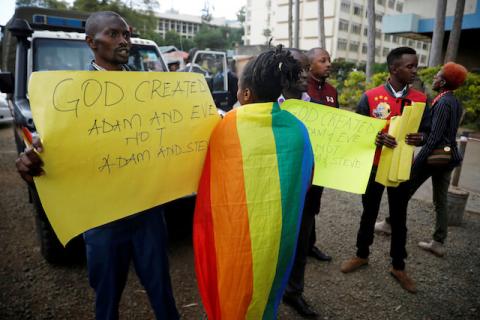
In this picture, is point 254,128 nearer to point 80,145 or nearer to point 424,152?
point 80,145

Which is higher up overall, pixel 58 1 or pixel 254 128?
pixel 58 1

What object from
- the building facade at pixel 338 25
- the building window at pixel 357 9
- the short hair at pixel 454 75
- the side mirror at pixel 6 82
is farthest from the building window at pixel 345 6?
the side mirror at pixel 6 82

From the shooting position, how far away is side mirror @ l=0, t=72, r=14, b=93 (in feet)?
11.4

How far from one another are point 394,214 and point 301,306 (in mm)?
1135

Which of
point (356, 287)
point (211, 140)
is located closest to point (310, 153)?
point (211, 140)

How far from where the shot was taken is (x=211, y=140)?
159 cm

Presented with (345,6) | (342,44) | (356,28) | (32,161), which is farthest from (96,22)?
(356,28)

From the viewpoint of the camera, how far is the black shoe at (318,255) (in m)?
3.20

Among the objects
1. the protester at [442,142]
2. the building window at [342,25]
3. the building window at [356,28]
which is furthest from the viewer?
the building window at [356,28]

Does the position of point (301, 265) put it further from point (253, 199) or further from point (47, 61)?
point (47, 61)

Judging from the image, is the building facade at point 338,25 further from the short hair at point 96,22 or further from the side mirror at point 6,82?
the short hair at point 96,22

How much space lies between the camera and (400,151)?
8.21ft

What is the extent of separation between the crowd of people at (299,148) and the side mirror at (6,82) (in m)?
2.37

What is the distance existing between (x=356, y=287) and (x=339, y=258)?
466 mm
